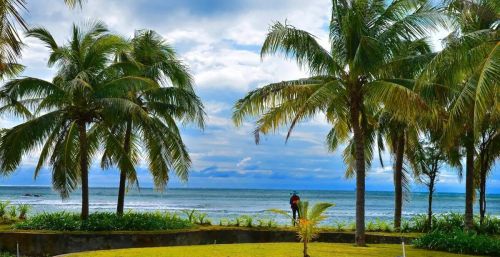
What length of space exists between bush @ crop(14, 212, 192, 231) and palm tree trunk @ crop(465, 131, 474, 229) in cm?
937

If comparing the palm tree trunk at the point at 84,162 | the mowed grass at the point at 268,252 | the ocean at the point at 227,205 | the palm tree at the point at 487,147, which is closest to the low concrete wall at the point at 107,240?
the palm tree trunk at the point at 84,162

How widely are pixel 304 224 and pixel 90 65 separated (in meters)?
11.5

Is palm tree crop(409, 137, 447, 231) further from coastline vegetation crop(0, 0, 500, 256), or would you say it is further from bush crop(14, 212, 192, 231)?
bush crop(14, 212, 192, 231)

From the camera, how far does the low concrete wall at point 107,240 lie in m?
19.3

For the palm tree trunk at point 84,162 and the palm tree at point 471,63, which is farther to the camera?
the palm tree trunk at point 84,162

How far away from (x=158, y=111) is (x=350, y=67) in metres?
9.19

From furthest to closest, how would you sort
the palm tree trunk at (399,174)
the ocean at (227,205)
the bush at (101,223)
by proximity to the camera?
the ocean at (227,205) → the palm tree trunk at (399,174) → the bush at (101,223)

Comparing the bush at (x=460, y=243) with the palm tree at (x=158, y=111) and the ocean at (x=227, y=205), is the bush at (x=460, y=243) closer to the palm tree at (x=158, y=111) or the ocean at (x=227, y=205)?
the palm tree at (x=158, y=111)

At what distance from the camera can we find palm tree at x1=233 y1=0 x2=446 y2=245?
54.8 feet

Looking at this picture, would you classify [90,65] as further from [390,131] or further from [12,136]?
[390,131]

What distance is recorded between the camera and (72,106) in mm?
21188

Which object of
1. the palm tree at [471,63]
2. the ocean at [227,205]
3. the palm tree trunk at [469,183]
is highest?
the palm tree at [471,63]

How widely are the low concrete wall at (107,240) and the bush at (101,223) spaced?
90cm

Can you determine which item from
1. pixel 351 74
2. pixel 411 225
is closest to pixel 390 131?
pixel 411 225
